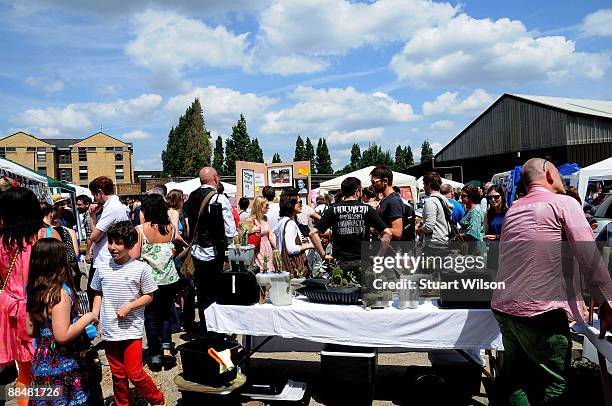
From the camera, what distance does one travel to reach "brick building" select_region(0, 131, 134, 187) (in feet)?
288

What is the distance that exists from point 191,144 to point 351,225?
62.2 m

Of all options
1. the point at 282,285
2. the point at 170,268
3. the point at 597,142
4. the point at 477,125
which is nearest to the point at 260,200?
the point at 170,268

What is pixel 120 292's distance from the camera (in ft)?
10.8

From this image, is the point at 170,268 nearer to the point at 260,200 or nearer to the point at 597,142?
the point at 260,200

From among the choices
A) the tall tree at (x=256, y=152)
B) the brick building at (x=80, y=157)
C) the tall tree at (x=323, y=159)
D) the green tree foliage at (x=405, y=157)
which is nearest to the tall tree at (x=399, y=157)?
the green tree foliage at (x=405, y=157)

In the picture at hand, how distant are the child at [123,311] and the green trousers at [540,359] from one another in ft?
7.66

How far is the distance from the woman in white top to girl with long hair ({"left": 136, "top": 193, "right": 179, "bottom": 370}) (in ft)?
3.68

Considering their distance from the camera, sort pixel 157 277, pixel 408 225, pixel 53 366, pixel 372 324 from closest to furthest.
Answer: pixel 53 366 < pixel 372 324 < pixel 157 277 < pixel 408 225

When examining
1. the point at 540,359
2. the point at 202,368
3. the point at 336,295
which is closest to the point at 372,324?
the point at 336,295

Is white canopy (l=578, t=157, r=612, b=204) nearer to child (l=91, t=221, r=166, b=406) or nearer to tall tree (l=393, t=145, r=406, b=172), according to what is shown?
child (l=91, t=221, r=166, b=406)

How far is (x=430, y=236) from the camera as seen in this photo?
5.46 meters

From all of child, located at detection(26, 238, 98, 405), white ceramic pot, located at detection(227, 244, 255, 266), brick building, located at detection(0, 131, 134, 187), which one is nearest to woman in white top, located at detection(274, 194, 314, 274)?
white ceramic pot, located at detection(227, 244, 255, 266)

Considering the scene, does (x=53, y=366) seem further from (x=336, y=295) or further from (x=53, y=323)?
(x=336, y=295)

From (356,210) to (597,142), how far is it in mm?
26463
